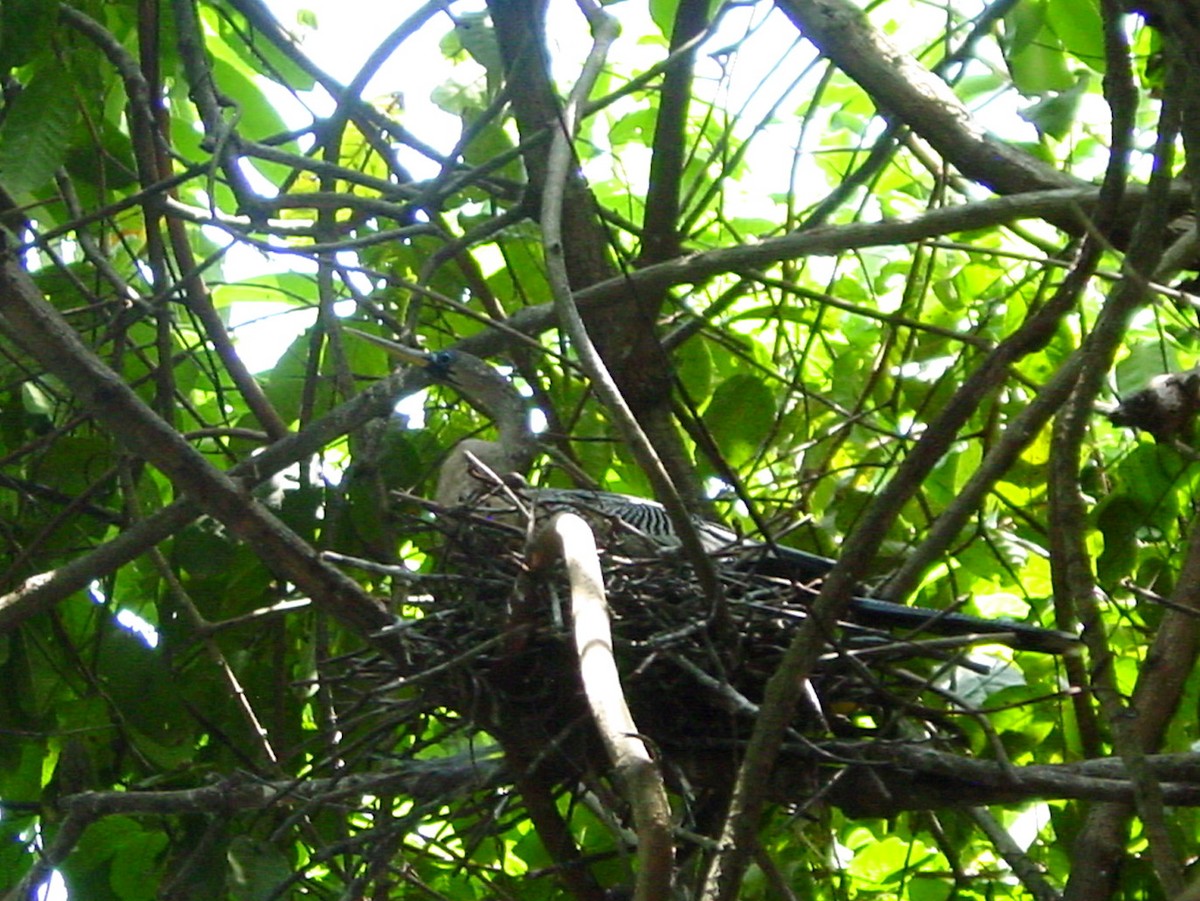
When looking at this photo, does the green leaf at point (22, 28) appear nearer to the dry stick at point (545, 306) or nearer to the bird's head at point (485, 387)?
the dry stick at point (545, 306)

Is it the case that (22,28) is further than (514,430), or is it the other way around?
(514,430)

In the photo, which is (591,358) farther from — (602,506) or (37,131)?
(37,131)

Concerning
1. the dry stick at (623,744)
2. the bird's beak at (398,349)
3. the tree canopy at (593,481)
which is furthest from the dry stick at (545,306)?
the dry stick at (623,744)

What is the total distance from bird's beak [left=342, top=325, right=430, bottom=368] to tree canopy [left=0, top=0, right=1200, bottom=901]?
0.07 m

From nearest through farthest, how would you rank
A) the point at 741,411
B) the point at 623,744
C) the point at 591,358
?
1. the point at 623,744
2. the point at 591,358
3. the point at 741,411

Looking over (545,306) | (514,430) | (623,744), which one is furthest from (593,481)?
(623,744)

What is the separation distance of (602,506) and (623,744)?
45.7 inches

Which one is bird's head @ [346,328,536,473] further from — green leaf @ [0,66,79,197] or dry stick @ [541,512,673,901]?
dry stick @ [541,512,673,901]

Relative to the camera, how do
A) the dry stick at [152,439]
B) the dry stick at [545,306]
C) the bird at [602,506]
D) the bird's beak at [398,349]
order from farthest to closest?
the bird's beak at [398,349], the bird at [602,506], the dry stick at [545,306], the dry stick at [152,439]

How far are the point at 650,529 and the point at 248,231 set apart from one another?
0.72 meters

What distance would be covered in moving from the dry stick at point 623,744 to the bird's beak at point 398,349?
1.03m

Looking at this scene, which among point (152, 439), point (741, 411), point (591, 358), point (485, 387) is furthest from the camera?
point (485, 387)

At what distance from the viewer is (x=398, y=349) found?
2.49 meters

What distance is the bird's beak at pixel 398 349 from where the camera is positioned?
8.02 ft
